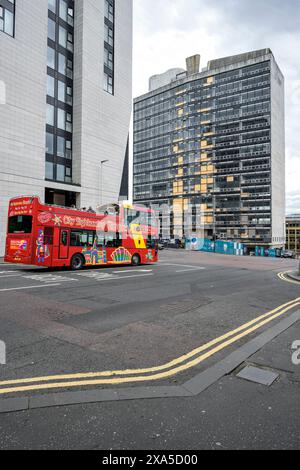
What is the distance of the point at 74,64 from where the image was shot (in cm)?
3719

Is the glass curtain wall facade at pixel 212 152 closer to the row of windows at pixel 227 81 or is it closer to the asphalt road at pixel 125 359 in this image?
the row of windows at pixel 227 81

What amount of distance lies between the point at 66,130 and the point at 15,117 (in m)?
7.93

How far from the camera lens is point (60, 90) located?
1422 inches

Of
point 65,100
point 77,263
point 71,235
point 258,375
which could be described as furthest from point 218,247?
point 258,375

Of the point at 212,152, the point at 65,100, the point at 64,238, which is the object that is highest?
the point at 212,152

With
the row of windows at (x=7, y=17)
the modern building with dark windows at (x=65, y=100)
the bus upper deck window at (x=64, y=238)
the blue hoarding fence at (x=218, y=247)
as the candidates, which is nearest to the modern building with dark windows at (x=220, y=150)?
the blue hoarding fence at (x=218, y=247)

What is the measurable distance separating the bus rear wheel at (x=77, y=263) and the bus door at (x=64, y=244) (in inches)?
23.7

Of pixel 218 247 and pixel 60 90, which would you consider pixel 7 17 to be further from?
pixel 218 247

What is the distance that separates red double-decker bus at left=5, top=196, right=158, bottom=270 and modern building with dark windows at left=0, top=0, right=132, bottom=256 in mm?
13585

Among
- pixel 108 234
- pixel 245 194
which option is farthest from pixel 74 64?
pixel 245 194

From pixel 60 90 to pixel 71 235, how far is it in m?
26.4

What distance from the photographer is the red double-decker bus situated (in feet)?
52.6

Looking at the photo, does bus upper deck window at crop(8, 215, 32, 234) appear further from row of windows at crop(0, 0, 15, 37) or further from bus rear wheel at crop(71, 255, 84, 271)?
row of windows at crop(0, 0, 15, 37)

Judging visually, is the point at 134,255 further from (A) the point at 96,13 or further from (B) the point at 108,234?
(A) the point at 96,13
